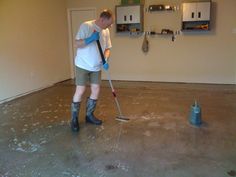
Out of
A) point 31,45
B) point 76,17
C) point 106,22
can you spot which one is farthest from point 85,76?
point 76,17

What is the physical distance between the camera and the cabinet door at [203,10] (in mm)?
5211

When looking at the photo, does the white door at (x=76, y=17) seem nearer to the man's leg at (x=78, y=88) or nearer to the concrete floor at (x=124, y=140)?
the concrete floor at (x=124, y=140)

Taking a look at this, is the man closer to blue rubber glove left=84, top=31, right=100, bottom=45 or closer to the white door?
blue rubber glove left=84, top=31, right=100, bottom=45

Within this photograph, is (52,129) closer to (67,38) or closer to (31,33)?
(31,33)

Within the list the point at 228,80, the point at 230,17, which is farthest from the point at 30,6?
the point at 228,80

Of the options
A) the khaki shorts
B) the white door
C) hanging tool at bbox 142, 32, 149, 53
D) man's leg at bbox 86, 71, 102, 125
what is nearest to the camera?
the khaki shorts

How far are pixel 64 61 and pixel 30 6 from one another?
1703 mm

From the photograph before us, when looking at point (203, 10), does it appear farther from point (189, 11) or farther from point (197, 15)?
point (189, 11)

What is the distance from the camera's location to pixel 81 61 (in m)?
3.07

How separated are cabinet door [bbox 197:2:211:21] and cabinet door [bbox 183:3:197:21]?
0.08m

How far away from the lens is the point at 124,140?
114 inches

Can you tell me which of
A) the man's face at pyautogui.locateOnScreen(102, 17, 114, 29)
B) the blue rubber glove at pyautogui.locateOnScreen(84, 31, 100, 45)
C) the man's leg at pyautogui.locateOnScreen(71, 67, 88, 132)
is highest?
the man's face at pyautogui.locateOnScreen(102, 17, 114, 29)

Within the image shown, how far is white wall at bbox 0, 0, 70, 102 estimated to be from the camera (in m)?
4.55

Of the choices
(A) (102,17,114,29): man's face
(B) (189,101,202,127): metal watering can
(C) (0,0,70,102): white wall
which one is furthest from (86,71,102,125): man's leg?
(C) (0,0,70,102): white wall
